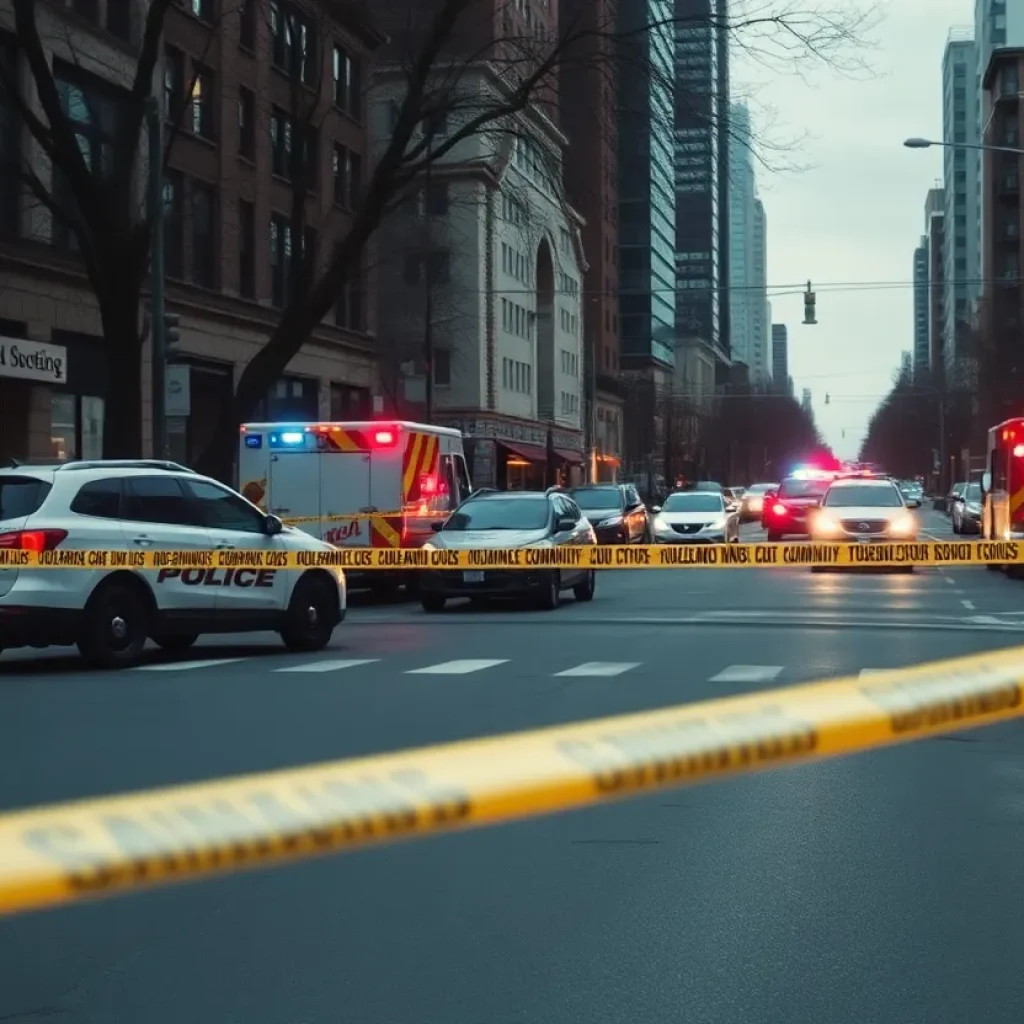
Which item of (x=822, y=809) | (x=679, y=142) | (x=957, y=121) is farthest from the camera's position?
(x=957, y=121)

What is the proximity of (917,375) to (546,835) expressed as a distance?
482 feet

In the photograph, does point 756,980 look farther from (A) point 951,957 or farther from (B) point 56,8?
(B) point 56,8

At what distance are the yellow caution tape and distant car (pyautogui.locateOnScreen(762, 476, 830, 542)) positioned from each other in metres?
32.9

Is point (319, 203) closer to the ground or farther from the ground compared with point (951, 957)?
farther from the ground

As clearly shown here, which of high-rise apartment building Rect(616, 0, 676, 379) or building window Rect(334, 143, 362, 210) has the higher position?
high-rise apartment building Rect(616, 0, 676, 379)

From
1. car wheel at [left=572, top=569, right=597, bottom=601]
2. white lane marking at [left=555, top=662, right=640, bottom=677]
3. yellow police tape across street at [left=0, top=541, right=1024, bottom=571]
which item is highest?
yellow police tape across street at [left=0, top=541, right=1024, bottom=571]

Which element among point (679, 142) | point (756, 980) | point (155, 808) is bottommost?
point (756, 980)

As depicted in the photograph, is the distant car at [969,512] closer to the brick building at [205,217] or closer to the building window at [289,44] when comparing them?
the brick building at [205,217]

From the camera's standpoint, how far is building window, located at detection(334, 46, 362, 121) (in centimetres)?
4834

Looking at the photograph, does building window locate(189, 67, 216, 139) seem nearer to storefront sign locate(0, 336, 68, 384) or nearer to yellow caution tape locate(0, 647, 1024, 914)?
storefront sign locate(0, 336, 68, 384)

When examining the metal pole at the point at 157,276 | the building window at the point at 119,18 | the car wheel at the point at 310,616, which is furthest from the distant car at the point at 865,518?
the building window at the point at 119,18

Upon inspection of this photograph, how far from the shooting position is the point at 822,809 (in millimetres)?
7977

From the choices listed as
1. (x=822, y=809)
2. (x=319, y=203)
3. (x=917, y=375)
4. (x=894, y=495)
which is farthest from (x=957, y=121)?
(x=822, y=809)

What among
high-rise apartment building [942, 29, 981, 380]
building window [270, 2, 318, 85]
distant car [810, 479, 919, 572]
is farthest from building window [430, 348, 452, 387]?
high-rise apartment building [942, 29, 981, 380]
